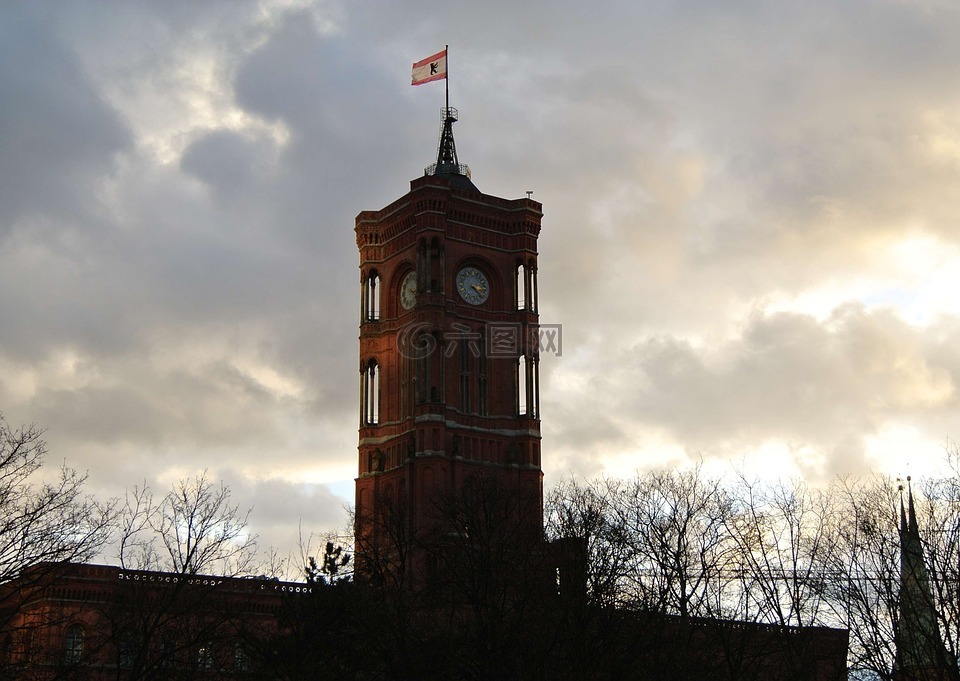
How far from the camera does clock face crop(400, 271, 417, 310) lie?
9581 cm

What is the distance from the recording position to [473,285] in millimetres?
96625

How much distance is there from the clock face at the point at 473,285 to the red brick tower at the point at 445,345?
0.10 metres

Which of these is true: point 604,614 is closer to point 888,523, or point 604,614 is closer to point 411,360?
point 888,523

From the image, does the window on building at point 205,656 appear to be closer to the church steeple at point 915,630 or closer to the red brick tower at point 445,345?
the church steeple at point 915,630

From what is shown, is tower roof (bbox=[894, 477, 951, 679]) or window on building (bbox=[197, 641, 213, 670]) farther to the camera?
window on building (bbox=[197, 641, 213, 670])

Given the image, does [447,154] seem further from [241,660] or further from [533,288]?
[241,660]

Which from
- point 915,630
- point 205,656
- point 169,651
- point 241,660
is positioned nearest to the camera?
point 915,630

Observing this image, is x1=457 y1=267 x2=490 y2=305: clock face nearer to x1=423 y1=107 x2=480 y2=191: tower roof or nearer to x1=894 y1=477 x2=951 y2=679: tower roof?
x1=423 y1=107 x2=480 y2=191: tower roof

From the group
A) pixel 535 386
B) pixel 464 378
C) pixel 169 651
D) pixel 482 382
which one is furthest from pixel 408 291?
pixel 169 651

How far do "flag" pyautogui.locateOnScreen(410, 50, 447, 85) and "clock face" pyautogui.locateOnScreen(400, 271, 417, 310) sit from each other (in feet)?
46.4

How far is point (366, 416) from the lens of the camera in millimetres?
96062

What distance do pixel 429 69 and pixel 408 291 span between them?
53.6 ft

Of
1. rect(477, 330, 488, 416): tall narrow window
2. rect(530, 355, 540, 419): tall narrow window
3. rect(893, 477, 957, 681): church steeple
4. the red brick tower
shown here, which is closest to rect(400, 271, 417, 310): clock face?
the red brick tower

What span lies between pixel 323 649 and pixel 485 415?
53299mm
